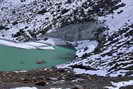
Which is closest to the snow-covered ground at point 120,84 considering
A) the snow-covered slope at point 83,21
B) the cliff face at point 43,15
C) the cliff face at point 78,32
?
the snow-covered slope at point 83,21

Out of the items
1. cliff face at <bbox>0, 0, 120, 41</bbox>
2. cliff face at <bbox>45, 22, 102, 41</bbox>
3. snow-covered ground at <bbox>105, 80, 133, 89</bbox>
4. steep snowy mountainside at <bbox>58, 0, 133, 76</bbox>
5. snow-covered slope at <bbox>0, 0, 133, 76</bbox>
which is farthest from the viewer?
cliff face at <bbox>0, 0, 120, 41</bbox>

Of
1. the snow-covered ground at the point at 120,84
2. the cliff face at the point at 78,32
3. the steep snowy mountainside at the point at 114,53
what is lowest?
the cliff face at the point at 78,32

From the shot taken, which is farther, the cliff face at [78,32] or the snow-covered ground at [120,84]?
the cliff face at [78,32]

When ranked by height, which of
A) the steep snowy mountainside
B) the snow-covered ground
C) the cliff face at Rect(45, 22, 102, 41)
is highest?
the snow-covered ground

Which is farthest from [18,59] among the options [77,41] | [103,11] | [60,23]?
[60,23]

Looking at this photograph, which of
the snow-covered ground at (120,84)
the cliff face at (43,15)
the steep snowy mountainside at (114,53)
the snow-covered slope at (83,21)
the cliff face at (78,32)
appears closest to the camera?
the snow-covered ground at (120,84)

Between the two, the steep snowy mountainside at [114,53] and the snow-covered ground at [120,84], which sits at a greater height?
the snow-covered ground at [120,84]

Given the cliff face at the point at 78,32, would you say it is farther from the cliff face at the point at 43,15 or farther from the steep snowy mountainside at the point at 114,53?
the steep snowy mountainside at the point at 114,53

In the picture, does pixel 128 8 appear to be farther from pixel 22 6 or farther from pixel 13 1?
pixel 13 1

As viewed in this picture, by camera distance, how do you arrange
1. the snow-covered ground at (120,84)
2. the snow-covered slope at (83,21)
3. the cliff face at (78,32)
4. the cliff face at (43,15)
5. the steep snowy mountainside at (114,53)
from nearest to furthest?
the snow-covered ground at (120,84) → the steep snowy mountainside at (114,53) → the snow-covered slope at (83,21) → the cliff face at (78,32) → the cliff face at (43,15)

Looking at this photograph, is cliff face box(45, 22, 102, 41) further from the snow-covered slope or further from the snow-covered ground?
the snow-covered ground

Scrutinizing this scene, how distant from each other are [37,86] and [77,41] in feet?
118

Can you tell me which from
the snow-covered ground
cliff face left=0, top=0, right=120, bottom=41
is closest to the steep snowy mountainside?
the snow-covered ground

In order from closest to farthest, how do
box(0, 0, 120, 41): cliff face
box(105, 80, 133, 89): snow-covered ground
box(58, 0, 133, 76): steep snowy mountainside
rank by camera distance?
1. box(105, 80, 133, 89): snow-covered ground
2. box(58, 0, 133, 76): steep snowy mountainside
3. box(0, 0, 120, 41): cliff face
